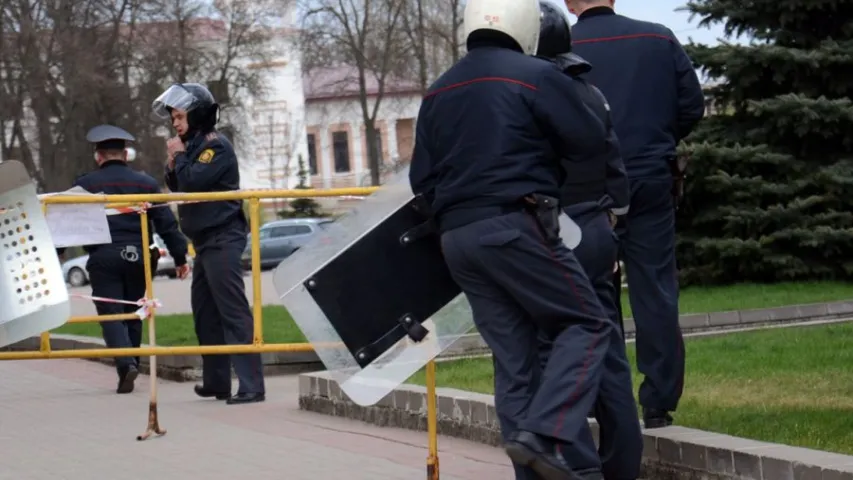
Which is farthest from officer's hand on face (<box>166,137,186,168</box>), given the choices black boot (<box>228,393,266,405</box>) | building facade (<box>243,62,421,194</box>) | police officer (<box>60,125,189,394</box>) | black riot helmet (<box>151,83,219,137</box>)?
building facade (<box>243,62,421,194</box>)

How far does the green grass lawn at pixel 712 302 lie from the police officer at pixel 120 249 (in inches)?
66.7

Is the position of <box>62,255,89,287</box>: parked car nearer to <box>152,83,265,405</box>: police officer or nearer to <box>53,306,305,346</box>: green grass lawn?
<box>53,306,305,346</box>: green grass lawn

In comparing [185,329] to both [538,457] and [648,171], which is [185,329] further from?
[538,457]

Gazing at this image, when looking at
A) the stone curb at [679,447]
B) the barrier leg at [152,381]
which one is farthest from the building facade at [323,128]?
the stone curb at [679,447]

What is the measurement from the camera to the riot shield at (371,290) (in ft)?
20.0

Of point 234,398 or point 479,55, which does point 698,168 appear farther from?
point 479,55

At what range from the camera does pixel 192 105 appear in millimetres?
10586

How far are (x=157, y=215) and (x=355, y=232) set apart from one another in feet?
19.3

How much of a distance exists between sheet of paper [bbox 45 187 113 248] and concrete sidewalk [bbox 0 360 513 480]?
1.12 metres

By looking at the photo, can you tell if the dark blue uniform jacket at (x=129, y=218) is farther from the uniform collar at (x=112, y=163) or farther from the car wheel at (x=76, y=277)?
the car wheel at (x=76, y=277)

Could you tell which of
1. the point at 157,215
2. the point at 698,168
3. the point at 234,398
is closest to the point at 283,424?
the point at 234,398

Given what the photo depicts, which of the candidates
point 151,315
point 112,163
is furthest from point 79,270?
point 151,315

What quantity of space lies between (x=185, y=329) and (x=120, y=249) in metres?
5.15

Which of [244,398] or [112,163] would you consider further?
[112,163]
